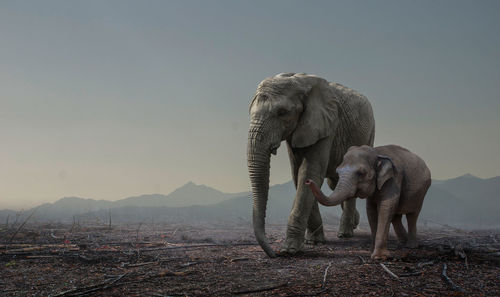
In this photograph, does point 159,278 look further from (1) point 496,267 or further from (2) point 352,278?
(1) point 496,267

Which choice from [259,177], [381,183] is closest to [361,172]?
[381,183]

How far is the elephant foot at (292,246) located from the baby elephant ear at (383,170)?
221 cm

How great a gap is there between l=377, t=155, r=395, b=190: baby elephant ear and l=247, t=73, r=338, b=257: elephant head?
1811 millimetres

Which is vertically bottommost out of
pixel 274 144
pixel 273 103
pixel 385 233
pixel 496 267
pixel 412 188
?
pixel 496 267

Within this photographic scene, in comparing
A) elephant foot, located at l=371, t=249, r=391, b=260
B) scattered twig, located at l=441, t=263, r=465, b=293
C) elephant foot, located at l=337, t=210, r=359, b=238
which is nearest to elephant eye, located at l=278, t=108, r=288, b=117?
elephant foot, located at l=371, t=249, r=391, b=260

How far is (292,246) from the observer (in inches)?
334

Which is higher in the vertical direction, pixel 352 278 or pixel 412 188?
pixel 412 188

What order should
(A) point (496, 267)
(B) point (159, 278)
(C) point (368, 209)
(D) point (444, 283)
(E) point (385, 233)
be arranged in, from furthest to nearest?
(C) point (368, 209), (E) point (385, 233), (A) point (496, 267), (B) point (159, 278), (D) point (444, 283)

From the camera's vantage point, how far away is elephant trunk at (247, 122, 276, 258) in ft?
27.1

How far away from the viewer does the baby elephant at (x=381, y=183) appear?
725 centimetres

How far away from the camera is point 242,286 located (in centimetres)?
562

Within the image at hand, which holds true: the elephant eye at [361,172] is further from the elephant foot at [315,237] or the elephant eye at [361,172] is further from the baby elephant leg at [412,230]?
the elephant foot at [315,237]

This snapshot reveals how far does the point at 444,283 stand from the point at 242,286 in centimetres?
280

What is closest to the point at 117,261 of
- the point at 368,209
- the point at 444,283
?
the point at 368,209
